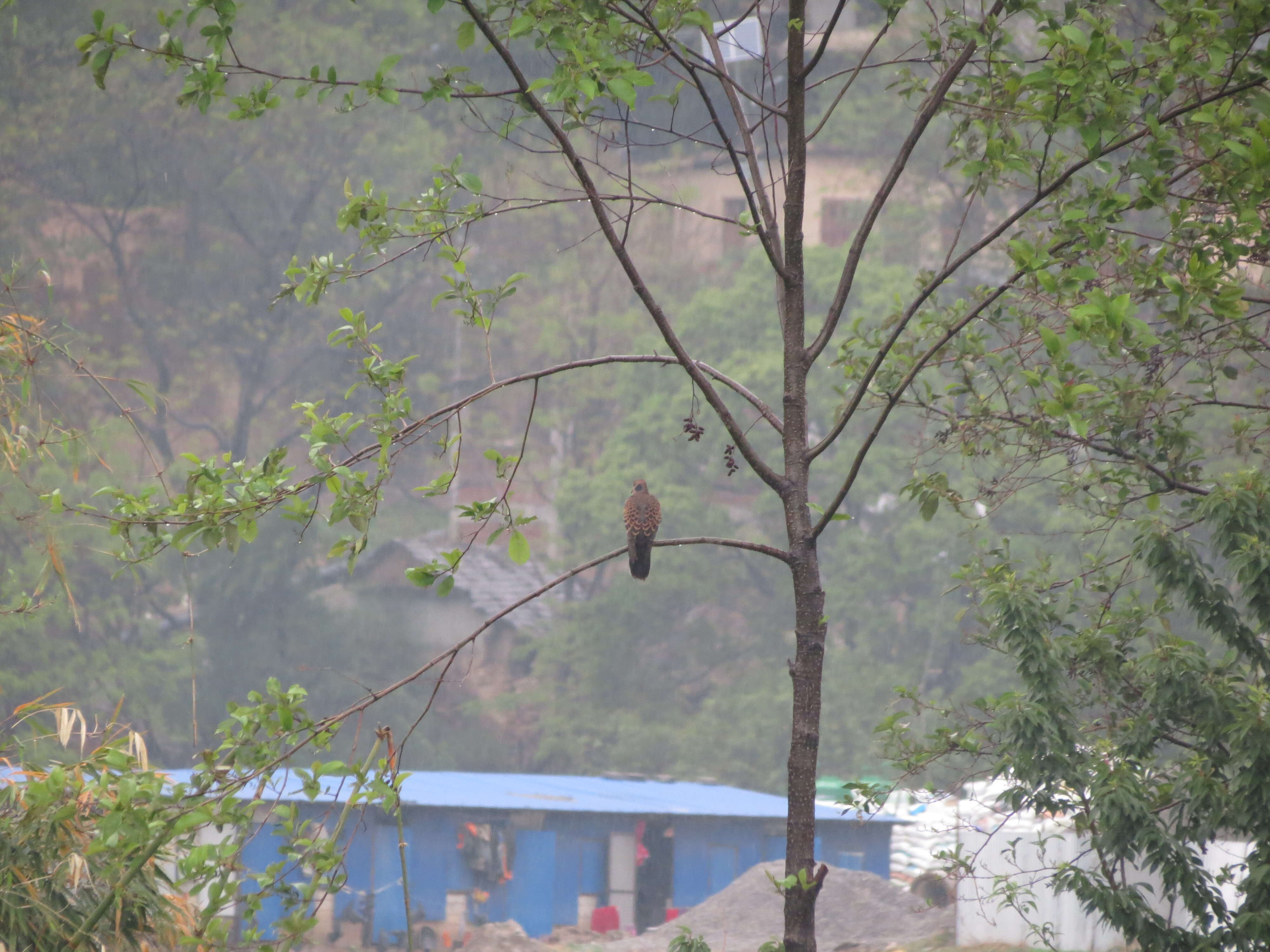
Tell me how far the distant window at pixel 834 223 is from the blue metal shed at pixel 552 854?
1218 cm

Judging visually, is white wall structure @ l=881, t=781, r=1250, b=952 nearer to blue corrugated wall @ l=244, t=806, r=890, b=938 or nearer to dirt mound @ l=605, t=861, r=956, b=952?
dirt mound @ l=605, t=861, r=956, b=952

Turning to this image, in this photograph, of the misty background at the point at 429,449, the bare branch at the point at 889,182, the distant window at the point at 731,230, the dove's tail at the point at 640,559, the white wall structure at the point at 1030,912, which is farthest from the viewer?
the distant window at the point at 731,230

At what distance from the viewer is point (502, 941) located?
12938mm

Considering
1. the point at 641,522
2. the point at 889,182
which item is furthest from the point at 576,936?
the point at 889,182

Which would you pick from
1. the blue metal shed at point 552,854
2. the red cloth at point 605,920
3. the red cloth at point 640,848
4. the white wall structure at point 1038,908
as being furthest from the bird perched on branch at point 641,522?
the red cloth at point 605,920

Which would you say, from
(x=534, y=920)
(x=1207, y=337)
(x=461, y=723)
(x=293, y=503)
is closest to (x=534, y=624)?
(x=461, y=723)

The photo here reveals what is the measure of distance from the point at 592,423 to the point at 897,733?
2032cm

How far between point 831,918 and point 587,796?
386cm

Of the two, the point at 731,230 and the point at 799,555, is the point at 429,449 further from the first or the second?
the point at 799,555

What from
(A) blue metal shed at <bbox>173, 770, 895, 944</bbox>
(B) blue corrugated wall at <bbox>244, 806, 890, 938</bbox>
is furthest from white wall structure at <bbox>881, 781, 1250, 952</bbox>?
(B) blue corrugated wall at <bbox>244, 806, 890, 938</bbox>

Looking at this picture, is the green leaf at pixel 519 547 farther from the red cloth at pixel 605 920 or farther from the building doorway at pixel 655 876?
the red cloth at pixel 605 920

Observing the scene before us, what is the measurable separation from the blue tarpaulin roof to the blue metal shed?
4 centimetres

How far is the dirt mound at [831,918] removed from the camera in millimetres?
12625

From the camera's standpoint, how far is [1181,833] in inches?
173
